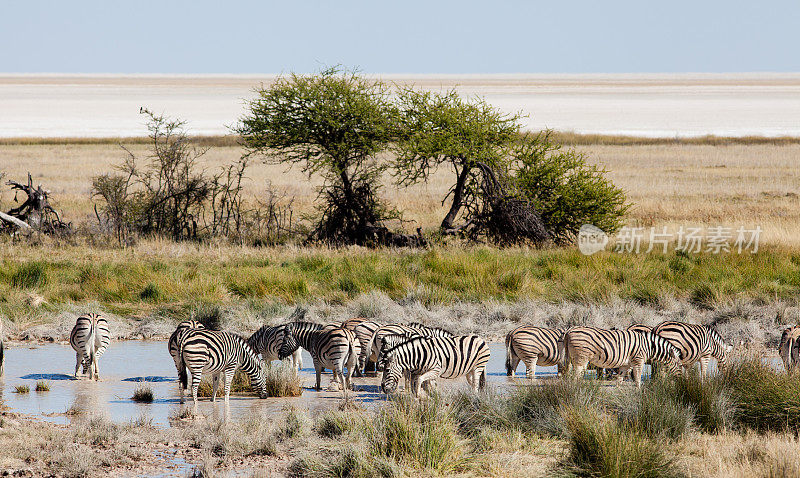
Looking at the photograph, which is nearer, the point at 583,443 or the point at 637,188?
the point at 583,443

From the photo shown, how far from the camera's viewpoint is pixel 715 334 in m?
13.5

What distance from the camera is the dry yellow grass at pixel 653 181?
32481mm

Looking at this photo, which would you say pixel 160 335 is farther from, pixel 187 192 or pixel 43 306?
pixel 187 192

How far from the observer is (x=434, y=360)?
1165cm

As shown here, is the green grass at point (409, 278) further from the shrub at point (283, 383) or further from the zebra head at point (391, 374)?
A: the zebra head at point (391, 374)

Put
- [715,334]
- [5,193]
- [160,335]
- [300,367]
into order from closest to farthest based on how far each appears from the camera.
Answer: [715,334]
[300,367]
[160,335]
[5,193]

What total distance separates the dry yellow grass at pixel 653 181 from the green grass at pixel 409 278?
4.87m

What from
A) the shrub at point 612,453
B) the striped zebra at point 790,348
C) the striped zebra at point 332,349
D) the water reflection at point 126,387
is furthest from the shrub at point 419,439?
the striped zebra at point 790,348

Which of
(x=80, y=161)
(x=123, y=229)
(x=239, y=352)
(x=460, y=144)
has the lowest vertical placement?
(x=239, y=352)

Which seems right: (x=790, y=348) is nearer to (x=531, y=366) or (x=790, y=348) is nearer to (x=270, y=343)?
(x=531, y=366)

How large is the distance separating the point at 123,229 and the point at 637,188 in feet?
86.8

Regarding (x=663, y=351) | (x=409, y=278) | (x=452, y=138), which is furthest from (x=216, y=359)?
(x=452, y=138)

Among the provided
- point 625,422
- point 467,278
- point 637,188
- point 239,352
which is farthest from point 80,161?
Result: point 625,422

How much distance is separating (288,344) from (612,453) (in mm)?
6000
